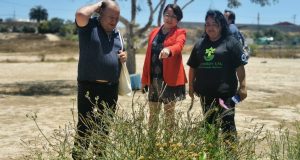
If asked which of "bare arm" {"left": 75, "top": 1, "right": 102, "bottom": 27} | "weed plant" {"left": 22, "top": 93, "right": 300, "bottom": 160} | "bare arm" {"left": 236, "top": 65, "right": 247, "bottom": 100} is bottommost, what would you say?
"weed plant" {"left": 22, "top": 93, "right": 300, "bottom": 160}

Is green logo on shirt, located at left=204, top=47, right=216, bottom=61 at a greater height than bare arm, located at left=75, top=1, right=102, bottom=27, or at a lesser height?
lesser

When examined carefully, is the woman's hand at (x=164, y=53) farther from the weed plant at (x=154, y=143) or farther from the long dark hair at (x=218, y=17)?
the weed plant at (x=154, y=143)

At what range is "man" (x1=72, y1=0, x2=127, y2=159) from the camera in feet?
14.9

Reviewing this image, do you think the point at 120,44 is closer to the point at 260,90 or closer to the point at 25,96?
→ the point at 25,96

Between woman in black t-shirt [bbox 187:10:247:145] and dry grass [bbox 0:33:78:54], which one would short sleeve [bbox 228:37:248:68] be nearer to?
woman in black t-shirt [bbox 187:10:247:145]

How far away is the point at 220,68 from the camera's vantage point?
479cm

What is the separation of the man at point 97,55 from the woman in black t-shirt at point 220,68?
31.0 inches

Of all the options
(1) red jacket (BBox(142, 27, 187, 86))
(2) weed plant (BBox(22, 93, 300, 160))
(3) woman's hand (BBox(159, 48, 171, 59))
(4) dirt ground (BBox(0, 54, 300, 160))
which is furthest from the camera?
(4) dirt ground (BBox(0, 54, 300, 160))

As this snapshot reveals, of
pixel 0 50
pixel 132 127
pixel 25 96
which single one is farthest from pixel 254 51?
pixel 132 127

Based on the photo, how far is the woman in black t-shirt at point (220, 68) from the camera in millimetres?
4773

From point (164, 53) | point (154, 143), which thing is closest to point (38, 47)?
point (164, 53)

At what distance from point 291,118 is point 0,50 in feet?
137

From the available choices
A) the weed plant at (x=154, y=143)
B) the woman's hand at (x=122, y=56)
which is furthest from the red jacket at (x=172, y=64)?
the weed plant at (x=154, y=143)

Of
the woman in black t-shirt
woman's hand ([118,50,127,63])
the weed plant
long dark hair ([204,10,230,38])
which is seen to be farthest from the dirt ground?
the weed plant
